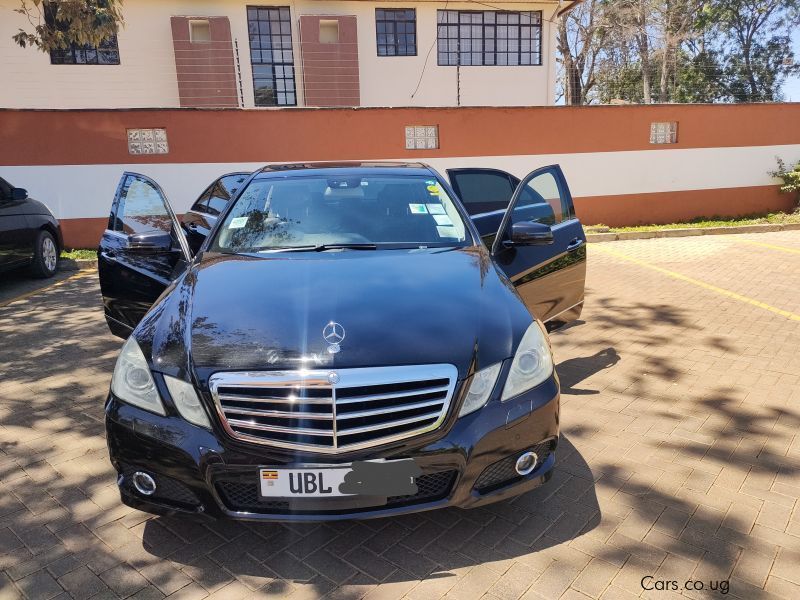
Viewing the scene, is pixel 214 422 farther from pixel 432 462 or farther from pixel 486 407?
pixel 486 407

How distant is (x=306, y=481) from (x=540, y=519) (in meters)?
1.14

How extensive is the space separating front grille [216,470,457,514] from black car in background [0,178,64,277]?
6.63 meters

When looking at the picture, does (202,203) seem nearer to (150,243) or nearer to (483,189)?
(483,189)

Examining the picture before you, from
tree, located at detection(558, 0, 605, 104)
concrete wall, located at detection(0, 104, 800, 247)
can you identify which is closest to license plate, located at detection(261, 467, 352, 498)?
concrete wall, located at detection(0, 104, 800, 247)

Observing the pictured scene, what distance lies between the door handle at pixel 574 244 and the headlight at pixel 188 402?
3009mm

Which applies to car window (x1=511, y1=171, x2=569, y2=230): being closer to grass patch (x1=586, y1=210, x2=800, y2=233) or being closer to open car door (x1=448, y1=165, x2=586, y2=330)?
open car door (x1=448, y1=165, x2=586, y2=330)

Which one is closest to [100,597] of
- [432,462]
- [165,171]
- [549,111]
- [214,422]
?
[214,422]

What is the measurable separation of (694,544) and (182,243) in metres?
3.06

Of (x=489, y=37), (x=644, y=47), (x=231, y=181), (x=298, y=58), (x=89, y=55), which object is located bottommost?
(x=231, y=181)

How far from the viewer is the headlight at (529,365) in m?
2.47

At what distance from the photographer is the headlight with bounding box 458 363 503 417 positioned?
237 cm

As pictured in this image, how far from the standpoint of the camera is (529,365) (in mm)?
2559

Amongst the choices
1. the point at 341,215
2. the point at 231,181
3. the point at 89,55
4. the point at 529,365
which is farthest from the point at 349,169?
the point at 89,55

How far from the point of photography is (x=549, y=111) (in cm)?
1230
